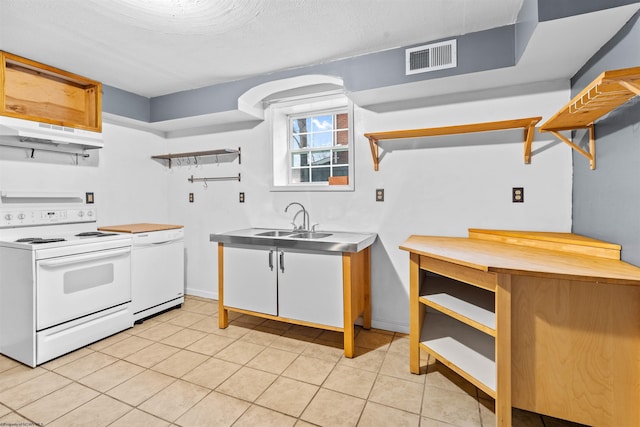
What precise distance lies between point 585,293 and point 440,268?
0.67 m

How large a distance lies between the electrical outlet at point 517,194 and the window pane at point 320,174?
1663mm

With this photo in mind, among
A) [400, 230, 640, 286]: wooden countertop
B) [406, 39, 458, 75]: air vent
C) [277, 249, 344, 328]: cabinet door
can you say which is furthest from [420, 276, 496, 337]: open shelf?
[406, 39, 458, 75]: air vent

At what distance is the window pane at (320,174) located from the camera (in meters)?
3.29

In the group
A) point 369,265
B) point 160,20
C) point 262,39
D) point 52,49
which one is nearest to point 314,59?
point 262,39

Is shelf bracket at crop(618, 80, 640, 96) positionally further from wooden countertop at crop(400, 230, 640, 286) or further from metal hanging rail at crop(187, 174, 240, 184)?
metal hanging rail at crop(187, 174, 240, 184)

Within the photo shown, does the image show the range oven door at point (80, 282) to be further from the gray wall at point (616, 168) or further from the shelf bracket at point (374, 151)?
the gray wall at point (616, 168)

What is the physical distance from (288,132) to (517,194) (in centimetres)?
223

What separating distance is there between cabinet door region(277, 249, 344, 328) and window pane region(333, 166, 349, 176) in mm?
1088

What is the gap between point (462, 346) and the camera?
6.26 feet

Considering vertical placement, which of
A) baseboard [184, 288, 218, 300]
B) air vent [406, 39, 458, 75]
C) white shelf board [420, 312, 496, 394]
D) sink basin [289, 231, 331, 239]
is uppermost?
air vent [406, 39, 458, 75]

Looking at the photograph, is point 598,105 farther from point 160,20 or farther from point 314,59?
point 160,20

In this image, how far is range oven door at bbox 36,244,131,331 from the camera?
2188 millimetres

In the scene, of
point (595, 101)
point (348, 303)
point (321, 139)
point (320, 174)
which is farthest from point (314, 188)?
point (595, 101)

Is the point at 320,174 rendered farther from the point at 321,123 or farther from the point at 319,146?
the point at 321,123
